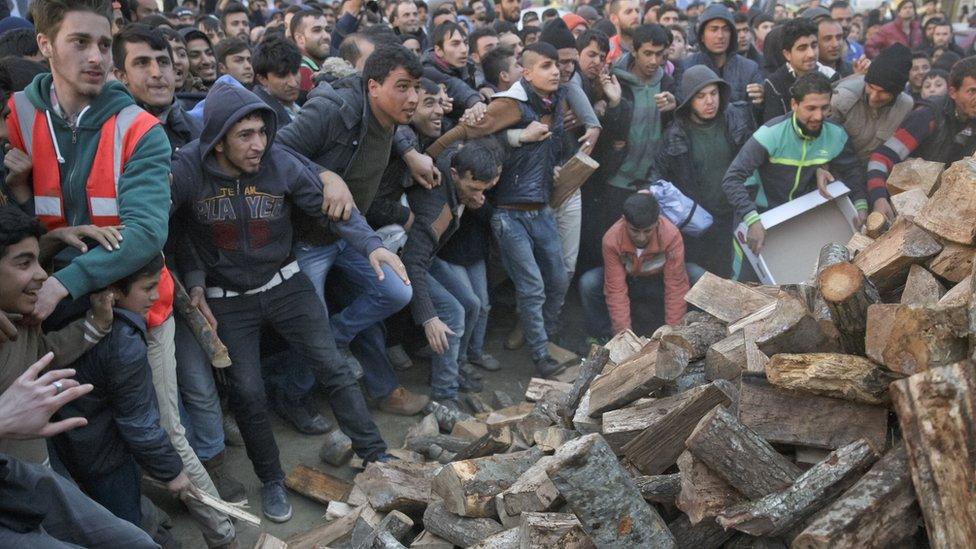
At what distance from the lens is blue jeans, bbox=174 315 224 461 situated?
423 centimetres

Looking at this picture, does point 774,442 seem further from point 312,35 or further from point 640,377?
point 312,35

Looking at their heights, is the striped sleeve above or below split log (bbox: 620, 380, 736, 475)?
above

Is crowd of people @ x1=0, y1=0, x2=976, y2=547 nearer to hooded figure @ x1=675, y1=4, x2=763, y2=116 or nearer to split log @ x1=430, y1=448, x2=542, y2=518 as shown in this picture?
hooded figure @ x1=675, y1=4, x2=763, y2=116

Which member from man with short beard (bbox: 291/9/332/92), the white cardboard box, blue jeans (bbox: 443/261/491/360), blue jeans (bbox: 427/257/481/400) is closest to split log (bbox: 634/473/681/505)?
blue jeans (bbox: 427/257/481/400)

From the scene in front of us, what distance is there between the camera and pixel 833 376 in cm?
295

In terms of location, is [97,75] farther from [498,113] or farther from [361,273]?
Answer: [498,113]

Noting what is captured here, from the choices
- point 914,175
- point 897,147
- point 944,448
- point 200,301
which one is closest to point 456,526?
point 200,301

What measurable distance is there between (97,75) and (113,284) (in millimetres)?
852

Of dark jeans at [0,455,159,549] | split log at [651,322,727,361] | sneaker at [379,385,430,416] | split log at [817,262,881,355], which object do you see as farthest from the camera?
sneaker at [379,385,430,416]

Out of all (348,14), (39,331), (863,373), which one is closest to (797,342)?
(863,373)

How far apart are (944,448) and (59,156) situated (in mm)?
3369

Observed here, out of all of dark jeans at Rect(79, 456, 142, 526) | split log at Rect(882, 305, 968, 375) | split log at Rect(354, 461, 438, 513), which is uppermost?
split log at Rect(882, 305, 968, 375)

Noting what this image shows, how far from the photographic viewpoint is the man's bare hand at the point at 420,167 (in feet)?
16.9

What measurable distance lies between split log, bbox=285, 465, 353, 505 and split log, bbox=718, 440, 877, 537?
91.1 inches
